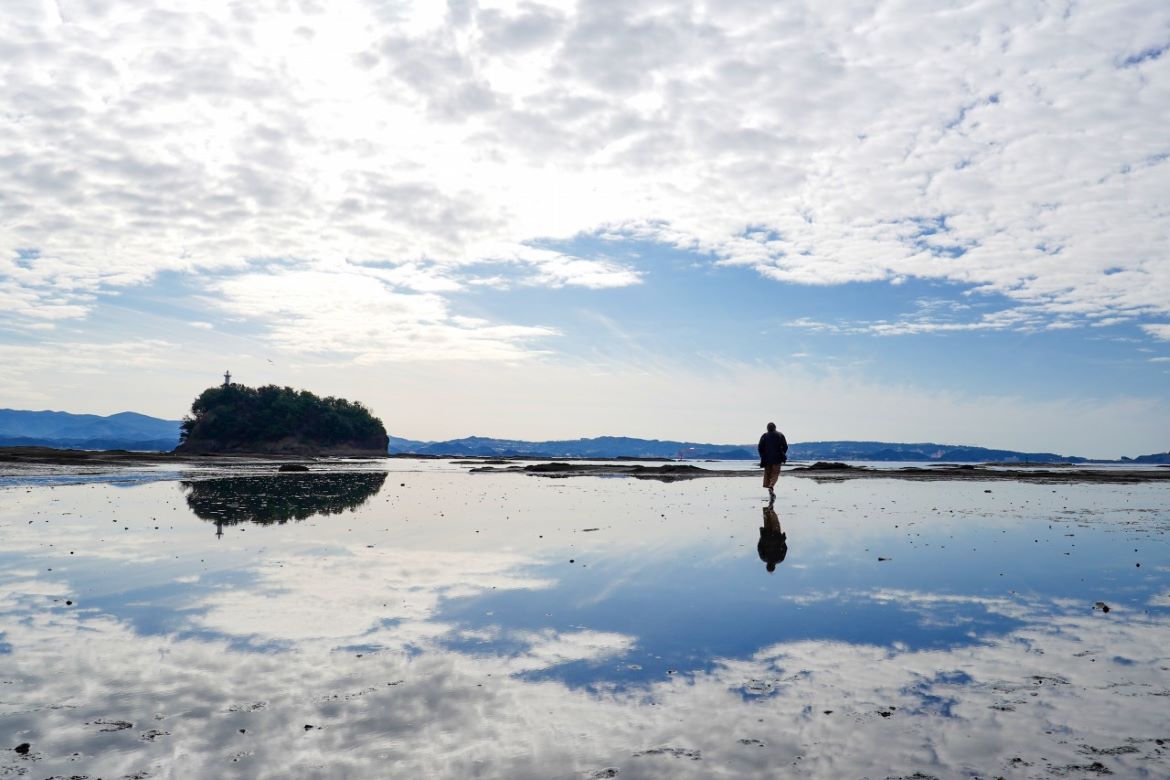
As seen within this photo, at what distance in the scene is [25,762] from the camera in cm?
571

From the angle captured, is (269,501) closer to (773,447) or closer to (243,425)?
(773,447)

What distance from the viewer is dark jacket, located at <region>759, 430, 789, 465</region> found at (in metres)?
33.8

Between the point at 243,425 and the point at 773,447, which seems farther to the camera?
the point at 243,425

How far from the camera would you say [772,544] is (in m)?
18.5

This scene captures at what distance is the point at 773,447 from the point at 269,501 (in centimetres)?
2224

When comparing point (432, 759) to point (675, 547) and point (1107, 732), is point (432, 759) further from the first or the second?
point (675, 547)

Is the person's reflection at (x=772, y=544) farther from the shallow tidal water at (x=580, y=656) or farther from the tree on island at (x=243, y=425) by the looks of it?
the tree on island at (x=243, y=425)

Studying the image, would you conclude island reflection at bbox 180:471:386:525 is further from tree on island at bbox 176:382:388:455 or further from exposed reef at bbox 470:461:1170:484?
tree on island at bbox 176:382:388:455

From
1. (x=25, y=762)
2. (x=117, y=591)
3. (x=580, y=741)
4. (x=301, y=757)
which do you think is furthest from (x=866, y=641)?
(x=117, y=591)

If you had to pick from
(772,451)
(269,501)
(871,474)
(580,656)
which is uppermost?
(772,451)

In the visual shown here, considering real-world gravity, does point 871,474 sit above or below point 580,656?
above

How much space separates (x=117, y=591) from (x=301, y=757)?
28.7 ft

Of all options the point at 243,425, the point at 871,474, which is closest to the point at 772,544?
the point at 871,474

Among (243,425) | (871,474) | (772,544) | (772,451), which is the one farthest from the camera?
(243,425)
